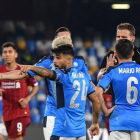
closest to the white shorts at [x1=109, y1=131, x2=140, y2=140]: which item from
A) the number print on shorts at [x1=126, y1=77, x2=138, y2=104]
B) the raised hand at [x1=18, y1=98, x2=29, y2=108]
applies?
the number print on shorts at [x1=126, y1=77, x2=138, y2=104]

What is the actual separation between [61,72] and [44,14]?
10.3 m

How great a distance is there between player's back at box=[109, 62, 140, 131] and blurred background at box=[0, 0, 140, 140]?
877 cm

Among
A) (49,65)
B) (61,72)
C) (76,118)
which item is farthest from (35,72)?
(49,65)

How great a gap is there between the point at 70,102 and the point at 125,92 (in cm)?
58

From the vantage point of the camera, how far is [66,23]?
14.8 metres

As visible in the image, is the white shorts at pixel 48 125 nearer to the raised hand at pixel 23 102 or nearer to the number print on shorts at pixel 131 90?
the number print on shorts at pixel 131 90

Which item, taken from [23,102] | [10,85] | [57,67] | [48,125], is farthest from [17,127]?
[57,67]

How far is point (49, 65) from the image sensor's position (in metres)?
5.57

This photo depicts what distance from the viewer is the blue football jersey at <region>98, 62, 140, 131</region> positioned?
480 centimetres

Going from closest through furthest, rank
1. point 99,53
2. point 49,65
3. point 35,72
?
point 35,72 → point 49,65 → point 99,53

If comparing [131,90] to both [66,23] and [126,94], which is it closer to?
[126,94]

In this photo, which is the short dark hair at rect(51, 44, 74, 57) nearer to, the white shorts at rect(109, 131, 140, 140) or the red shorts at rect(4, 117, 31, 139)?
the white shorts at rect(109, 131, 140, 140)

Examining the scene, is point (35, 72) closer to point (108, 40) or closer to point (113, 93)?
point (113, 93)

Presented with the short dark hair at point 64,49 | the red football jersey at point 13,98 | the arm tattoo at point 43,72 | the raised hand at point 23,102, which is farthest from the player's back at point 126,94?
the red football jersey at point 13,98
